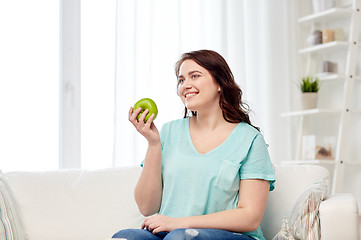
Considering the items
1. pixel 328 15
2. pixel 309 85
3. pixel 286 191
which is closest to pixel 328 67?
pixel 309 85

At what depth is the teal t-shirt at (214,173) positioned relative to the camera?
1714mm

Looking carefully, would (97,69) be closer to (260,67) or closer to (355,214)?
(260,67)

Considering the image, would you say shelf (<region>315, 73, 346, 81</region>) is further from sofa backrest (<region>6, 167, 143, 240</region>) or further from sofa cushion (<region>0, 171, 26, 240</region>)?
sofa cushion (<region>0, 171, 26, 240</region>)

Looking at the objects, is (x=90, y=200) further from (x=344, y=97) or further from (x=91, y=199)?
(x=344, y=97)

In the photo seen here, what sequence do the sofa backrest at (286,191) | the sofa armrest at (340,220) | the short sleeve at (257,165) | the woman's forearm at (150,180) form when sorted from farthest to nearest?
the sofa backrest at (286,191)
the woman's forearm at (150,180)
the short sleeve at (257,165)
the sofa armrest at (340,220)

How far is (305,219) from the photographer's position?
1.66 metres

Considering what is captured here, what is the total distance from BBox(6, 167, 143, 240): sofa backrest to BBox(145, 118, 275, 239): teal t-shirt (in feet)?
1.24

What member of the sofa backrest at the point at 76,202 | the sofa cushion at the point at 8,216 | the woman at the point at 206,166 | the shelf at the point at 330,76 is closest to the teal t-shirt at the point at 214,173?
the woman at the point at 206,166

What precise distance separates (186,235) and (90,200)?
801 mm

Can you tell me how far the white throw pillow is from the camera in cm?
164

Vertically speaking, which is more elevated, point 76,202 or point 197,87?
point 197,87

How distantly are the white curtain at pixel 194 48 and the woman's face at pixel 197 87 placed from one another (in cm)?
116

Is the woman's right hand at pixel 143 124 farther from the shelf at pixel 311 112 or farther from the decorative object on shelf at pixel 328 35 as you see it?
the decorative object on shelf at pixel 328 35

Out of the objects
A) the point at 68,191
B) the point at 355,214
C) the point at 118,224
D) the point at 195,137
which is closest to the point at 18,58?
the point at 68,191
